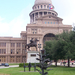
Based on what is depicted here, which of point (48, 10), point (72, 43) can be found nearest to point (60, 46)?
point (72, 43)

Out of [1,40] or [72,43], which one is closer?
[72,43]

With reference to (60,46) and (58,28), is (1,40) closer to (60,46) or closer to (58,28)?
(58,28)

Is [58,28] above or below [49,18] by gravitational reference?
below

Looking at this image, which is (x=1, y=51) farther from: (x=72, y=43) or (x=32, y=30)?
(x=72, y=43)

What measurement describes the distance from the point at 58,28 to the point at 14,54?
28.3 metres

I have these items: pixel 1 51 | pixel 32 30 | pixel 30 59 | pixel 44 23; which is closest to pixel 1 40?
pixel 1 51

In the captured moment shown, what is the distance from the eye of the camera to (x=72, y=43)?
3341 cm

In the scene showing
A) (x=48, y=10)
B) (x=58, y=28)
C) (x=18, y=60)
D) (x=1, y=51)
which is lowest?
(x=18, y=60)

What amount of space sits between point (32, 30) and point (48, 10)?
93.6ft

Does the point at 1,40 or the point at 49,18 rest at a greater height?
the point at 49,18

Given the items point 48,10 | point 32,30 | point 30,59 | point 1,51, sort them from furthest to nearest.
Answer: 1. point 48,10
2. point 1,51
3. point 32,30
4. point 30,59

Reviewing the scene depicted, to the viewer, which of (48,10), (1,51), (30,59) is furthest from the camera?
(48,10)

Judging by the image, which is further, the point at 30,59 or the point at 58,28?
the point at 58,28

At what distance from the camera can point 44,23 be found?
250 feet
